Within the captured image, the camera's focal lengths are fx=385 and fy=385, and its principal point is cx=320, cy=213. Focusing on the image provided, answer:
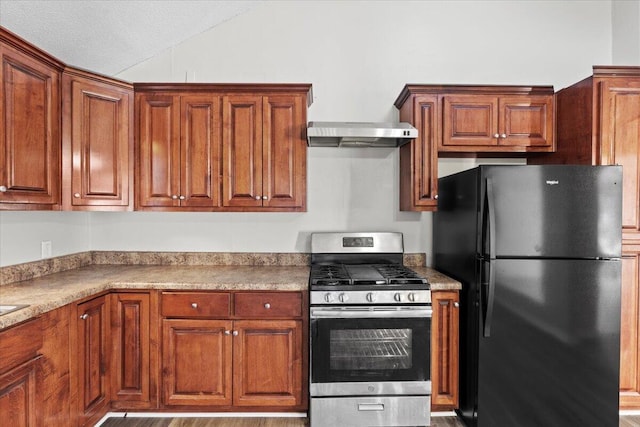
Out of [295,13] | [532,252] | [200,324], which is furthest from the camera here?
[295,13]

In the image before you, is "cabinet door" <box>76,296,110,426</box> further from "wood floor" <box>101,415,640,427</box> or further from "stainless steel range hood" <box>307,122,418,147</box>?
"stainless steel range hood" <box>307,122,418,147</box>

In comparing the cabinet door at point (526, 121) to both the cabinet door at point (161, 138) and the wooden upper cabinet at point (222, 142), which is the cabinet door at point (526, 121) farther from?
the cabinet door at point (161, 138)

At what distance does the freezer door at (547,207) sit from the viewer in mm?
2254

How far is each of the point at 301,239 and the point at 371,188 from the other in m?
0.71

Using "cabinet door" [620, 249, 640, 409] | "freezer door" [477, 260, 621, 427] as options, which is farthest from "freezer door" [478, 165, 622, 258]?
"cabinet door" [620, 249, 640, 409]

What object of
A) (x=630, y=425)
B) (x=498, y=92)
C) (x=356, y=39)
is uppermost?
(x=356, y=39)

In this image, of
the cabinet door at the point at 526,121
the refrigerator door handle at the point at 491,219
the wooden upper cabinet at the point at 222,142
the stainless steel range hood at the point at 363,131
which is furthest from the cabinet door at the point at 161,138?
the cabinet door at the point at 526,121

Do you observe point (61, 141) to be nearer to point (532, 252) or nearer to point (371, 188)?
point (371, 188)

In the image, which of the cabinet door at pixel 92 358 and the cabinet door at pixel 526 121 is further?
the cabinet door at pixel 526 121

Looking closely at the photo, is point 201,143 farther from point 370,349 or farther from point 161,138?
point 370,349

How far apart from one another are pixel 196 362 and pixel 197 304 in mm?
377

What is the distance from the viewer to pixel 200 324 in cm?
248

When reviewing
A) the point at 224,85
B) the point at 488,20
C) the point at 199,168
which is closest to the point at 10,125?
the point at 199,168

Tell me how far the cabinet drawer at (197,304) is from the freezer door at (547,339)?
1597 mm
